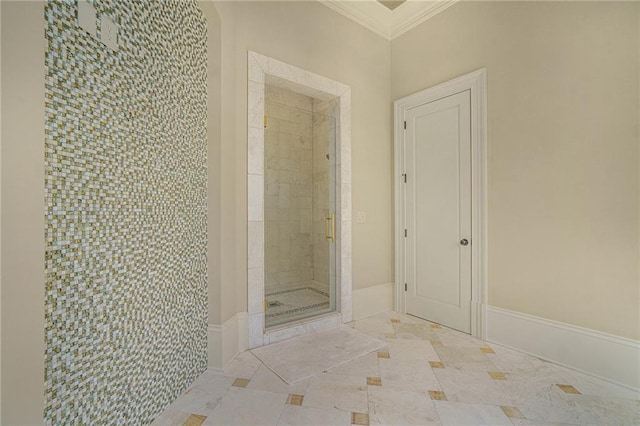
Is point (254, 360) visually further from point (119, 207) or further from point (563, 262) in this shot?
point (563, 262)

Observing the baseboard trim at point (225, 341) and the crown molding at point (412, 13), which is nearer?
the baseboard trim at point (225, 341)

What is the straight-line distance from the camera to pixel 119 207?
4.67 ft

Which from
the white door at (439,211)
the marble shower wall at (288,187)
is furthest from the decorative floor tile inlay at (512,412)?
the marble shower wall at (288,187)

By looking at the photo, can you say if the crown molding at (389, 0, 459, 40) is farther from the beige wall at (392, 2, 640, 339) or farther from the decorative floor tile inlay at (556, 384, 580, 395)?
the decorative floor tile inlay at (556, 384, 580, 395)

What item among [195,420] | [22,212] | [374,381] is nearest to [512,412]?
[374,381]

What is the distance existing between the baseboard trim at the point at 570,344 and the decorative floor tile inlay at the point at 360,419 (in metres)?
1.60

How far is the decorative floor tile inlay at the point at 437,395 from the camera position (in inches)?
70.9

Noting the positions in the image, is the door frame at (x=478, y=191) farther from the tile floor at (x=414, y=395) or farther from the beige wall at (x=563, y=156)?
the tile floor at (x=414, y=395)

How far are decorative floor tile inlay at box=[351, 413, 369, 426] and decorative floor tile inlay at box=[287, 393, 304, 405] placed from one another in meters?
0.34

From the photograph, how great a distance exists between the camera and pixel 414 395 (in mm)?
1837

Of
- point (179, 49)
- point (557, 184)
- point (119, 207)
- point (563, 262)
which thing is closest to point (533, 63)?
point (557, 184)

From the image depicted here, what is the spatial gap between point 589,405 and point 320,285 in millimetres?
3092

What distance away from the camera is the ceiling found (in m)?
3.09

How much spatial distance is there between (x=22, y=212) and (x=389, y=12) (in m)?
3.86
